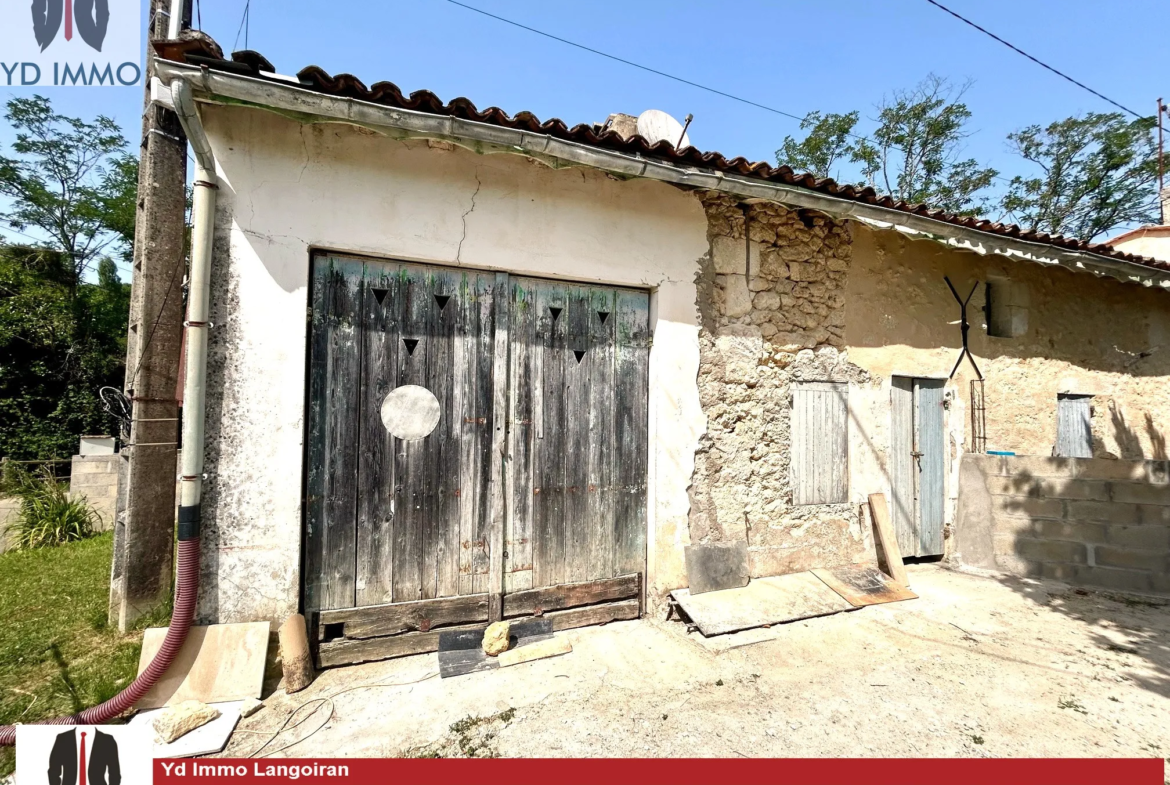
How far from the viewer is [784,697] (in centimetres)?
272

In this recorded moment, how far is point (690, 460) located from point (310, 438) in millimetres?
2842

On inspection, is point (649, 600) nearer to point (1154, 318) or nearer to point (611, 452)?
point (611, 452)

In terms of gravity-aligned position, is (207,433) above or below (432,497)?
above

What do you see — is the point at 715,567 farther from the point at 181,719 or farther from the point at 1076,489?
the point at 1076,489

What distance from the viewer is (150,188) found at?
3113mm

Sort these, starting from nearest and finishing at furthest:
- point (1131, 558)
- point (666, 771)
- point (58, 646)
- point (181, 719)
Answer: point (666, 771), point (181, 719), point (58, 646), point (1131, 558)

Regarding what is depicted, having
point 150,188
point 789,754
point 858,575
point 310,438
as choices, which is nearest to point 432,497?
point 310,438

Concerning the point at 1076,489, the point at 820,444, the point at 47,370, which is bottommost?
A: the point at 1076,489

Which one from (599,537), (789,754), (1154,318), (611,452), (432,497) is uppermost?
(1154,318)

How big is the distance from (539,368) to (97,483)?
7085 mm

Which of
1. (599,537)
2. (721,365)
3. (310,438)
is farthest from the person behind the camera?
(721,365)

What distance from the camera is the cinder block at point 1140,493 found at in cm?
418

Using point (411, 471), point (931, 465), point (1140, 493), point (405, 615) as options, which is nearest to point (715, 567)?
point (405, 615)

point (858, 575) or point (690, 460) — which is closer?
point (690, 460)
